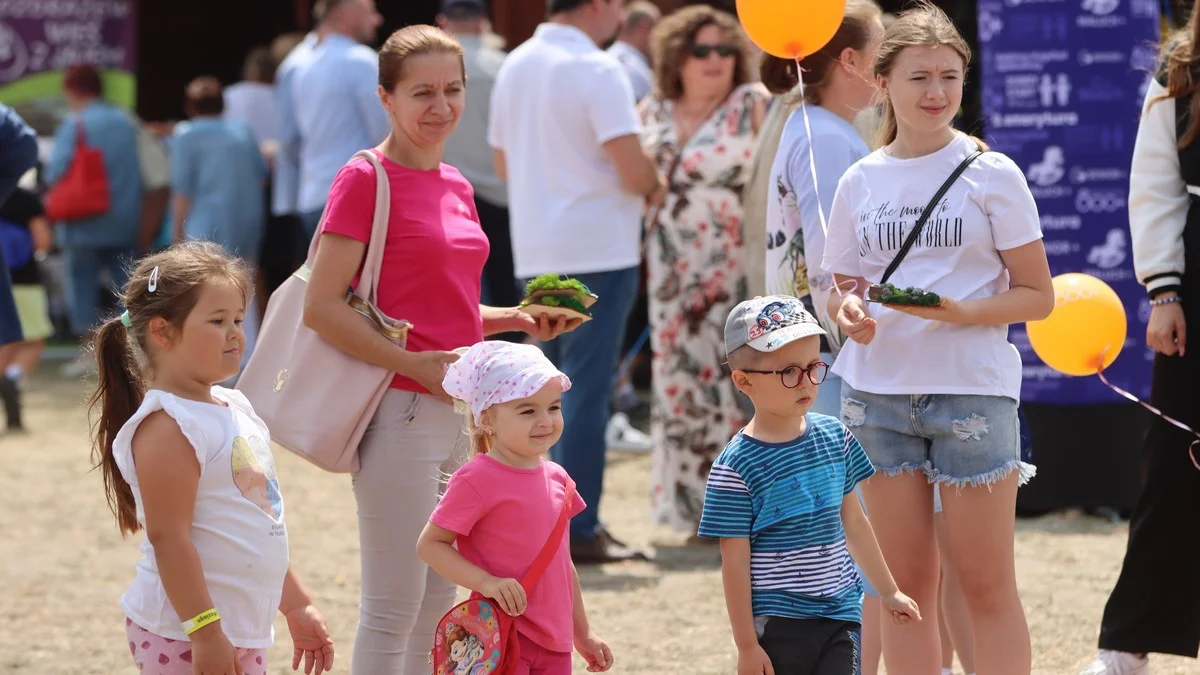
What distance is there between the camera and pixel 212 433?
305cm

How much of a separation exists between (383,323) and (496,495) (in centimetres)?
70

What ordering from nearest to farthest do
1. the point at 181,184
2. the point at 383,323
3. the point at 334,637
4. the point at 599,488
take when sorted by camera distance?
the point at 383,323 → the point at 334,637 → the point at 599,488 → the point at 181,184

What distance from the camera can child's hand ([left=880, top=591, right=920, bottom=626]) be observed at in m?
3.23

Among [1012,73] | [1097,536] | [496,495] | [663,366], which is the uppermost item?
[1012,73]

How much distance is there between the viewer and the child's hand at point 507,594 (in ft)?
10.00

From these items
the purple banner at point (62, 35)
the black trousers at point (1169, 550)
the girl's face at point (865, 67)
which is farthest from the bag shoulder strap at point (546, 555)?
the purple banner at point (62, 35)

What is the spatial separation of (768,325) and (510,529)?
686 mm

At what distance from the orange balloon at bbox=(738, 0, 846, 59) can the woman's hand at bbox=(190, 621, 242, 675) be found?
2.05m

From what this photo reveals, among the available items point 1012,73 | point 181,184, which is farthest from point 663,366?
point 181,184

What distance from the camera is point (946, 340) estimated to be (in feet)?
11.6

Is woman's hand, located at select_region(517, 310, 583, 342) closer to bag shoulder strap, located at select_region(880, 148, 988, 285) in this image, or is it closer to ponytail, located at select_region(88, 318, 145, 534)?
bag shoulder strap, located at select_region(880, 148, 988, 285)

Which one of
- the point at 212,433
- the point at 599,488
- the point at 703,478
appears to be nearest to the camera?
the point at 212,433

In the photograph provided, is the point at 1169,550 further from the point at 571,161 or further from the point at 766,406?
the point at 571,161

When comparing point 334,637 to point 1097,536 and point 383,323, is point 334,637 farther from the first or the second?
point 1097,536
